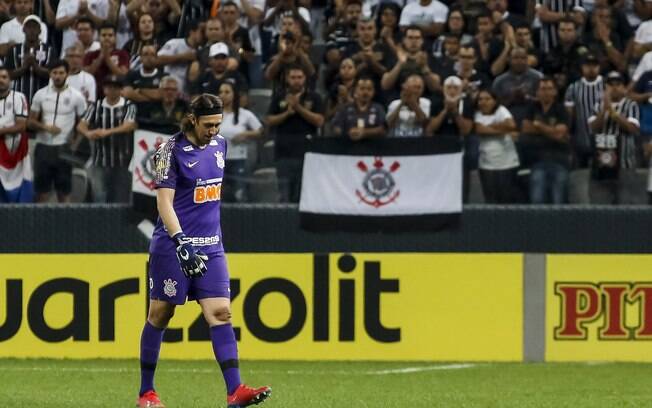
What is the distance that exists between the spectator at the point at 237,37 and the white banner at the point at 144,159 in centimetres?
225

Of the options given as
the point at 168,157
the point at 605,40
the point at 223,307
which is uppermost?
the point at 605,40

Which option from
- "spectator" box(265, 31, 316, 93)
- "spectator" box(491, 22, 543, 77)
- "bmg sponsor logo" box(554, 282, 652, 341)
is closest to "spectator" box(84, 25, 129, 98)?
"spectator" box(265, 31, 316, 93)

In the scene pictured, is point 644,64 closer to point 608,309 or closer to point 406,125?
point 406,125

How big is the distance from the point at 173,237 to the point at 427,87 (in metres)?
7.01

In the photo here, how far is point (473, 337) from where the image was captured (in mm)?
14125

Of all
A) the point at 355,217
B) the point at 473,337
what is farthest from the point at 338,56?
the point at 473,337

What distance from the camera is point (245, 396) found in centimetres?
851

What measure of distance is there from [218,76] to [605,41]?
4.57m

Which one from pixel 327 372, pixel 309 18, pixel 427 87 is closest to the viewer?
pixel 327 372

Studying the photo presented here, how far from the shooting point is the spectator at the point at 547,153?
14.0 metres

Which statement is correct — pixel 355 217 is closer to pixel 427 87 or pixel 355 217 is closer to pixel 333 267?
pixel 333 267

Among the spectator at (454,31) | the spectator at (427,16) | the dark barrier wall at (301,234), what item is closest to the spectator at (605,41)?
the spectator at (454,31)

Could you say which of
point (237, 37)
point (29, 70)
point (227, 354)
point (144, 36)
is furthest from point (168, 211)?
point (144, 36)

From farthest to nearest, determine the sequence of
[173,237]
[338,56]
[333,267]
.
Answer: [338,56], [333,267], [173,237]
